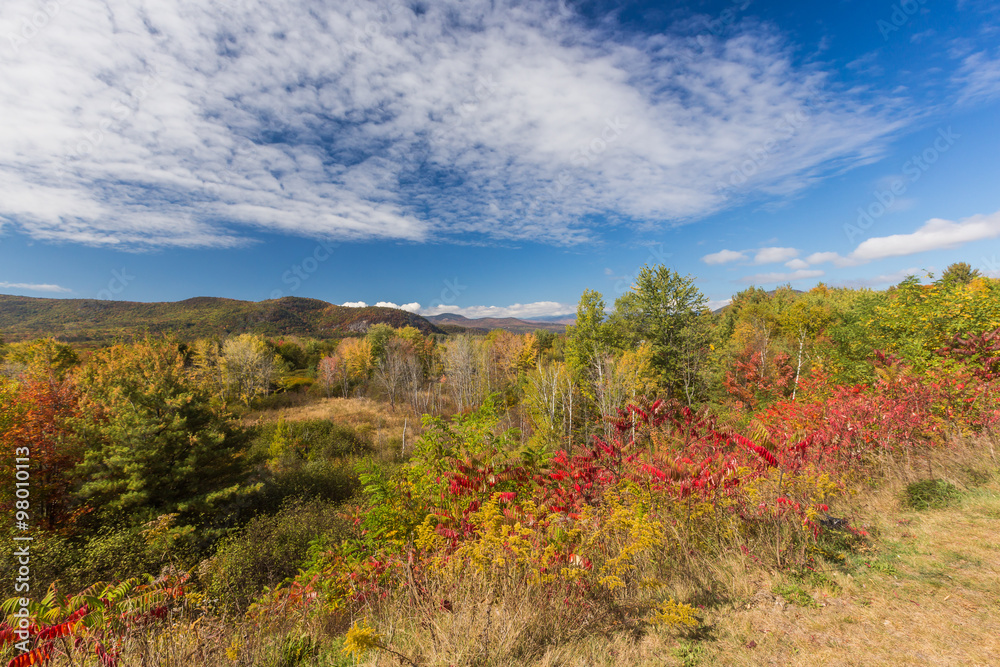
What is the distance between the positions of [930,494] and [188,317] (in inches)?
5142

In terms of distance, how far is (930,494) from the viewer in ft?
15.5

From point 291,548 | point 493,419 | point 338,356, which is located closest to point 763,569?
point 493,419

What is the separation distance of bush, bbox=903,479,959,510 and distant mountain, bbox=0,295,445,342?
2875 inches

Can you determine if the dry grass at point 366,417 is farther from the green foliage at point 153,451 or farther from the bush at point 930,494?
the bush at point 930,494

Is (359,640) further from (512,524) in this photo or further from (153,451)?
(153,451)

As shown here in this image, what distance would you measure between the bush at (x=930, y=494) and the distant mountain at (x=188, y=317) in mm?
73018

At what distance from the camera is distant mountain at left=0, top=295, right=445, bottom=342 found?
256ft

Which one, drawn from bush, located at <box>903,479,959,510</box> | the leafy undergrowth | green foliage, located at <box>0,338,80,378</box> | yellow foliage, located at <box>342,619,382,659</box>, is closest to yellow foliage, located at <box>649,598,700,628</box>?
the leafy undergrowth

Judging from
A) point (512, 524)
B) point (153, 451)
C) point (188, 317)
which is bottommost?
point (153, 451)

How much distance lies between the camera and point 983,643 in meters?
2.32

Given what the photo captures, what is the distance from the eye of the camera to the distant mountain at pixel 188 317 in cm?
7794

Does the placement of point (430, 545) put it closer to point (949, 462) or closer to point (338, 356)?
point (949, 462)

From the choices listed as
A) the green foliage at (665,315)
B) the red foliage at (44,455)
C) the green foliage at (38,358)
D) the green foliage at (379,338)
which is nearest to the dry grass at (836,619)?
the red foliage at (44,455)

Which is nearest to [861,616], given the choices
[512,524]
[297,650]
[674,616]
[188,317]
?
[674,616]
